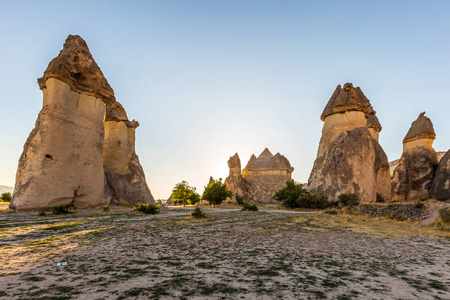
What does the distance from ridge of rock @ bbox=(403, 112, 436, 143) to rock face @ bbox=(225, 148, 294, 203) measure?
21.8 metres

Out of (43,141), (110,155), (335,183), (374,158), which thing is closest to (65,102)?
(43,141)

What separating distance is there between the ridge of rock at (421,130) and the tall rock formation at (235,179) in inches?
1049

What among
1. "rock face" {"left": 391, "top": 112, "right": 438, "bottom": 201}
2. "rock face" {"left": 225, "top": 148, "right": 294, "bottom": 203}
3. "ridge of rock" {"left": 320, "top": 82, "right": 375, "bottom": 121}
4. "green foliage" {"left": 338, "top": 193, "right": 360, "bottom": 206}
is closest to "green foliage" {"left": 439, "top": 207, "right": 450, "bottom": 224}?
"green foliage" {"left": 338, "top": 193, "right": 360, "bottom": 206}

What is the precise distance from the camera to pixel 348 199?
58.0ft

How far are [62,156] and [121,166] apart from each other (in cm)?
878

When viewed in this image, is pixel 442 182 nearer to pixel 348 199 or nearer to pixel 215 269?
pixel 348 199

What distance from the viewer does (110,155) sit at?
2433 centimetres

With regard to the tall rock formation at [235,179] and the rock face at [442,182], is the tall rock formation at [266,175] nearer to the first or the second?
the tall rock formation at [235,179]

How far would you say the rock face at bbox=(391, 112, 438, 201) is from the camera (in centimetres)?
2745

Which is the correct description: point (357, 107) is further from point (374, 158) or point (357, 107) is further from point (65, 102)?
point (65, 102)

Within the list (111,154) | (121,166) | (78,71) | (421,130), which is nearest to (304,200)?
(121,166)

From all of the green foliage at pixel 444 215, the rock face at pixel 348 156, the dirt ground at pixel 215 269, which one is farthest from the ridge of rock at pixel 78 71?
the green foliage at pixel 444 215

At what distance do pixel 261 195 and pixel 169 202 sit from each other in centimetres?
2432

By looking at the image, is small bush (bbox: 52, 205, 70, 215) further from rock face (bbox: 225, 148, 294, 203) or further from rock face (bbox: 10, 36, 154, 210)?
rock face (bbox: 225, 148, 294, 203)
